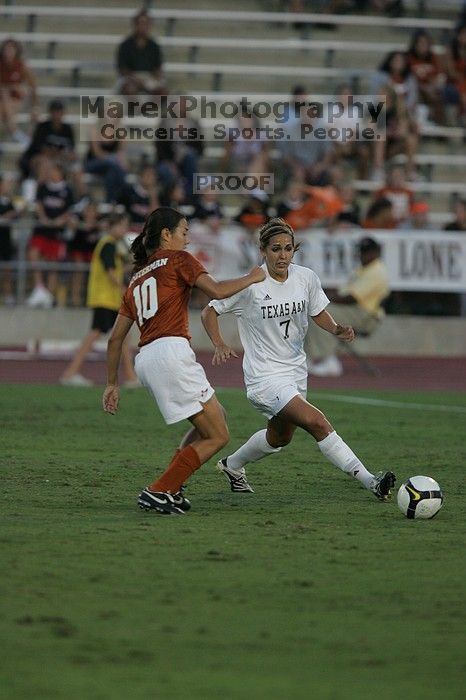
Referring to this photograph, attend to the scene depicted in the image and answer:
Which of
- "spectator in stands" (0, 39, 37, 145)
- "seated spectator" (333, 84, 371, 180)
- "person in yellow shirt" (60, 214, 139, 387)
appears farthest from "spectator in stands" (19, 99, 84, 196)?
"person in yellow shirt" (60, 214, 139, 387)

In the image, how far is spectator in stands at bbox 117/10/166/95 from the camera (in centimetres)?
2412

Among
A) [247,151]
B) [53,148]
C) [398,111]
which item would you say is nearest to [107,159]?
[53,148]

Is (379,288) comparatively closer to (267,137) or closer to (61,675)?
(267,137)

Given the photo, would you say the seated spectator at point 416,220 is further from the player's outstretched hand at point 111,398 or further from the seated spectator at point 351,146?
the player's outstretched hand at point 111,398

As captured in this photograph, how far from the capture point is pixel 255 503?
8.66m

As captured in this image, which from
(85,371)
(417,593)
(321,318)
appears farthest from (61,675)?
(85,371)

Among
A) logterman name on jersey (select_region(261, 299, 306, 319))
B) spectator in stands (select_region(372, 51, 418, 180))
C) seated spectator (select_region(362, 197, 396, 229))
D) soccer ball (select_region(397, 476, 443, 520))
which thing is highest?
spectator in stands (select_region(372, 51, 418, 180))

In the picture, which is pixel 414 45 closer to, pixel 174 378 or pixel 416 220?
pixel 416 220

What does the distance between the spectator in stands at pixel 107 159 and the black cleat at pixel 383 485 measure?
14.1m

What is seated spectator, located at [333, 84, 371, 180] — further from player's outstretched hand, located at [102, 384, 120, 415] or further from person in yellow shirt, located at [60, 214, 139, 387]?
player's outstretched hand, located at [102, 384, 120, 415]

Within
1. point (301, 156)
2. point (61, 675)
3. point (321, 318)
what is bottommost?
point (61, 675)

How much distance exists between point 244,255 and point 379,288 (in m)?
2.87

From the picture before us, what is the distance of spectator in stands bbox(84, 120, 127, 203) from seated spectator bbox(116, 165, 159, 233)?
0.64 metres

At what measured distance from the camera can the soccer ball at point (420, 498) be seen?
314 inches
